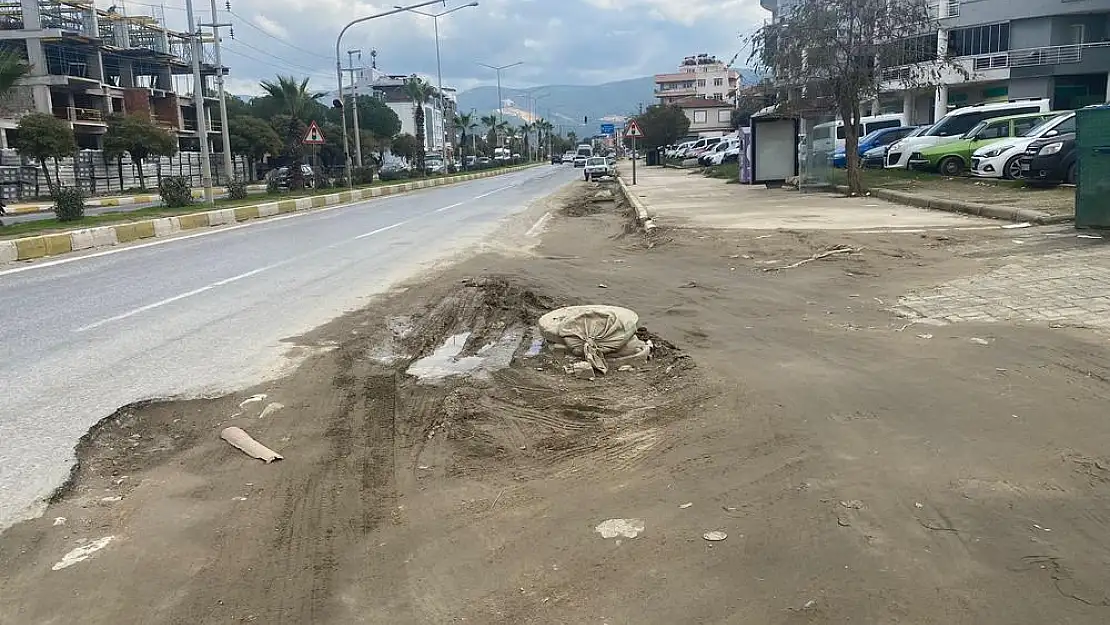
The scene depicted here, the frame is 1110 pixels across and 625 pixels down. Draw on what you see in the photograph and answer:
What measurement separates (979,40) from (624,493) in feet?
173

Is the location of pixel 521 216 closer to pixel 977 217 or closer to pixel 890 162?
pixel 977 217

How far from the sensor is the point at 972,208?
14.8 metres

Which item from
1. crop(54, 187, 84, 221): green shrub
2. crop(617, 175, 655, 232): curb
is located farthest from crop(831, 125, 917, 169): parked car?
crop(54, 187, 84, 221): green shrub

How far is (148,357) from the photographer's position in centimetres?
676

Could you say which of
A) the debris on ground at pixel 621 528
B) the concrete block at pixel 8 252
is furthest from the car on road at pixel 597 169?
the debris on ground at pixel 621 528

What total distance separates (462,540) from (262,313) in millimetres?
5765

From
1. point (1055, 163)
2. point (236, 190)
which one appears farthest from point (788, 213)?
point (236, 190)

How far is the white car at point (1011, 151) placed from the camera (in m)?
19.0

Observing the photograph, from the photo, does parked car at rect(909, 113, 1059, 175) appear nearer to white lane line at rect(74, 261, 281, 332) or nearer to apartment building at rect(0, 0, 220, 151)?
white lane line at rect(74, 261, 281, 332)

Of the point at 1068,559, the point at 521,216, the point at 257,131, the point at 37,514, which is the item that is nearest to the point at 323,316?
the point at 37,514

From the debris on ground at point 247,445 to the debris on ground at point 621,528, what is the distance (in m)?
1.94

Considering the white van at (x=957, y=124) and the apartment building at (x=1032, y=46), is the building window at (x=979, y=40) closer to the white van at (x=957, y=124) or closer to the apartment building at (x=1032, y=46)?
the apartment building at (x=1032, y=46)

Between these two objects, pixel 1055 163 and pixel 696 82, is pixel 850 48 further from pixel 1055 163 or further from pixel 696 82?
pixel 696 82

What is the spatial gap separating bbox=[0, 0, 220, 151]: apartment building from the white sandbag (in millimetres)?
49272
